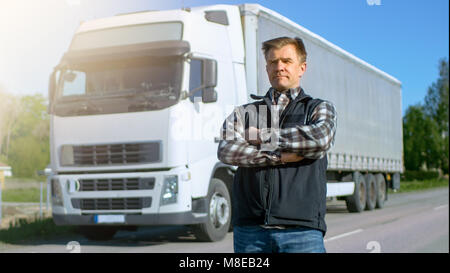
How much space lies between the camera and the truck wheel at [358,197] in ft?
41.9

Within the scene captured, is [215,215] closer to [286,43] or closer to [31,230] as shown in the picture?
[31,230]

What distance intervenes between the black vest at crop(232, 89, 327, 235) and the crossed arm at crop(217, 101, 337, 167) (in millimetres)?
28

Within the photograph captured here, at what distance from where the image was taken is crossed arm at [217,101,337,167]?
1887 millimetres

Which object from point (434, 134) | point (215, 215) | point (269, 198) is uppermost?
point (434, 134)

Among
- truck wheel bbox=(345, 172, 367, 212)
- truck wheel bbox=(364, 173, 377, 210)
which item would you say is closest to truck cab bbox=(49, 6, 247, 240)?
truck wheel bbox=(345, 172, 367, 212)

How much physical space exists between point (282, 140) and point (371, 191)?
12.9m

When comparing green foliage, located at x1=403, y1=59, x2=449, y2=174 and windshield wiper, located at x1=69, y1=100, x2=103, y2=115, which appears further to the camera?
green foliage, located at x1=403, y1=59, x2=449, y2=174

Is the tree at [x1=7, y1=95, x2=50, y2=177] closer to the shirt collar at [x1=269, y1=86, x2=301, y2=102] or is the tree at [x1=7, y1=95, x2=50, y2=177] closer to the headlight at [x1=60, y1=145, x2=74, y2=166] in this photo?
the headlight at [x1=60, y1=145, x2=74, y2=166]

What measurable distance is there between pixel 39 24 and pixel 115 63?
12.8 ft

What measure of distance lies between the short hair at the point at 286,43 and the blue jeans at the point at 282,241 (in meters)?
0.59

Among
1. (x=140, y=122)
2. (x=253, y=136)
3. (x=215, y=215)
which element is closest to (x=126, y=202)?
(x=140, y=122)

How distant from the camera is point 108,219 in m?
6.75

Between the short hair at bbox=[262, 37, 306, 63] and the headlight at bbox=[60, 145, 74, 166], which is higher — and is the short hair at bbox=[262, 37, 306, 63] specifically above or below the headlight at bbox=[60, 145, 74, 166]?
above

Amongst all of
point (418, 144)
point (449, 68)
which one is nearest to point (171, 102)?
point (418, 144)
